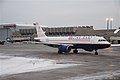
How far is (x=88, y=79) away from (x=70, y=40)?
1282 inches

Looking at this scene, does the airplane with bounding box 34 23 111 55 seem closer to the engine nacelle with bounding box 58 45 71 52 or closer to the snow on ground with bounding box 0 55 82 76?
the engine nacelle with bounding box 58 45 71 52

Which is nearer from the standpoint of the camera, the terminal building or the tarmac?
the tarmac

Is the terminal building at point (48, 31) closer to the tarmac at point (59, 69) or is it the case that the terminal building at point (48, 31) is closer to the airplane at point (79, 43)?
the airplane at point (79, 43)

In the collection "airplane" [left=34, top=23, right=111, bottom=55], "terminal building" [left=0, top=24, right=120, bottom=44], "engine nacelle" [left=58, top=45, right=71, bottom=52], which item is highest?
"terminal building" [left=0, top=24, right=120, bottom=44]

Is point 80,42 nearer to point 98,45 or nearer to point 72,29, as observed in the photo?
point 98,45

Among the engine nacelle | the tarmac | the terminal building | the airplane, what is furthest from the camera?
the terminal building

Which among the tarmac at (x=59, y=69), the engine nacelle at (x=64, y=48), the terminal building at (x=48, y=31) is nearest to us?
the tarmac at (x=59, y=69)

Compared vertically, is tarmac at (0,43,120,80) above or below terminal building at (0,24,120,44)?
below

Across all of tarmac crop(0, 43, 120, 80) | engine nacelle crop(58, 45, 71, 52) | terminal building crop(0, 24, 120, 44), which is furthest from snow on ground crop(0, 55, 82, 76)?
terminal building crop(0, 24, 120, 44)

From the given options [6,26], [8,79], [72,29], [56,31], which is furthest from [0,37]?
[8,79]

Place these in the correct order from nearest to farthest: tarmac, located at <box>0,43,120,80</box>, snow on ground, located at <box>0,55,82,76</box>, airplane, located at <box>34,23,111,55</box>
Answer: tarmac, located at <box>0,43,120,80</box> < snow on ground, located at <box>0,55,82,76</box> < airplane, located at <box>34,23,111,55</box>

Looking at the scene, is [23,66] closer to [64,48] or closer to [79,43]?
[64,48]

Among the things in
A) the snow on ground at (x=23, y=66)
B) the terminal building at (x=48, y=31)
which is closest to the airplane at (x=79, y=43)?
the snow on ground at (x=23, y=66)

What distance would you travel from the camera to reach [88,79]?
1900 cm
